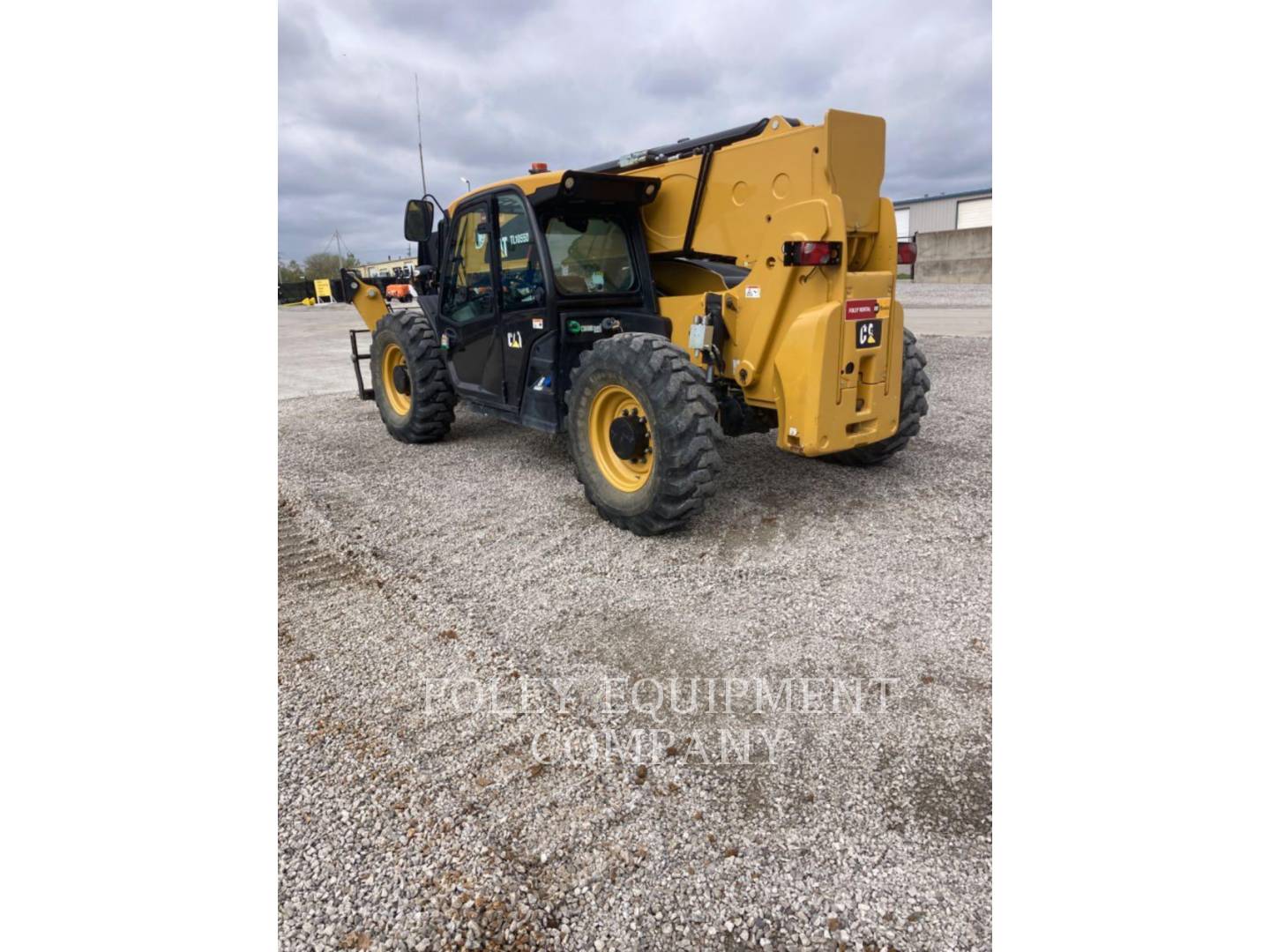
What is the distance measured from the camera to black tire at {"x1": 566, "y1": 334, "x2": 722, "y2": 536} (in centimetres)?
383

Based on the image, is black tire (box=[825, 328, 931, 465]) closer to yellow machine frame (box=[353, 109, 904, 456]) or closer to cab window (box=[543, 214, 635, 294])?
yellow machine frame (box=[353, 109, 904, 456])

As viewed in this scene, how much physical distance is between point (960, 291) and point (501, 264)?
781 inches

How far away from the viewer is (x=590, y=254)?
4883 millimetres

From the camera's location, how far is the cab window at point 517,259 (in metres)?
4.74

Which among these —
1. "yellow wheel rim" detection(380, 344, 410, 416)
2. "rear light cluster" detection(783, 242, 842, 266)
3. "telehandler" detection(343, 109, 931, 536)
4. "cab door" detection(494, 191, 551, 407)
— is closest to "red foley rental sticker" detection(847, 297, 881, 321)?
"telehandler" detection(343, 109, 931, 536)

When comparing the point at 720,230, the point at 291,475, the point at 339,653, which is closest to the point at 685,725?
the point at 339,653

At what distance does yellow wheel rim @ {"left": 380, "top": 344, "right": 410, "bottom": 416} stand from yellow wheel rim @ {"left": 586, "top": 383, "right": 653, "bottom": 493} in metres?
2.79

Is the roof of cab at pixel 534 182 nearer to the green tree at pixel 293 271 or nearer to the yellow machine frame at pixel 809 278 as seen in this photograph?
the yellow machine frame at pixel 809 278

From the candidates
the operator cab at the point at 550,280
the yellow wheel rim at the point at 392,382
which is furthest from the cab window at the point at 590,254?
the yellow wheel rim at the point at 392,382

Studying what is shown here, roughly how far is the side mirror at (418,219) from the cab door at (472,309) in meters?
0.29

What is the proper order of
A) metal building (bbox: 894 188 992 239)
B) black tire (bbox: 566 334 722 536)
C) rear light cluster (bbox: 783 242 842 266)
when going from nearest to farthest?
rear light cluster (bbox: 783 242 842 266) < black tire (bbox: 566 334 722 536) < metal building (bbox: 894 188 992 239)

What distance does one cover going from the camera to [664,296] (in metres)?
5.15

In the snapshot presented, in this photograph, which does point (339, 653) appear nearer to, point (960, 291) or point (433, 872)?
point (433, 872)

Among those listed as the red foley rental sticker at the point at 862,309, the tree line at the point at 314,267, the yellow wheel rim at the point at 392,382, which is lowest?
the yellow wheel rim at the point at 392,382
